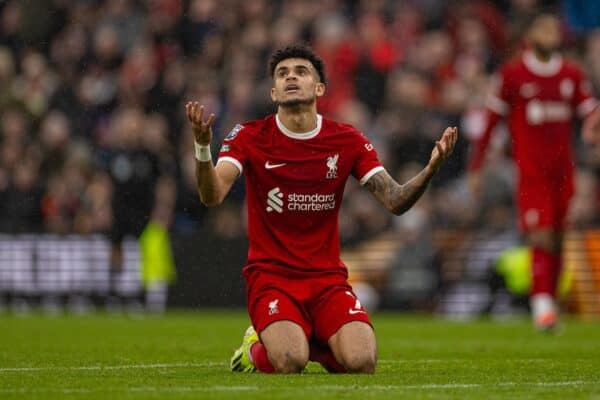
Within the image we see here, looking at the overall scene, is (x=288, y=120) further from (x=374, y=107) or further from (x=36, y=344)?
(x=374, y=107)

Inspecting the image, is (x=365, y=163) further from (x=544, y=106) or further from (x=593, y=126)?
(x=544, y=106)

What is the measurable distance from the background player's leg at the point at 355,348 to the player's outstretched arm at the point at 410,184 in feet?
2.49

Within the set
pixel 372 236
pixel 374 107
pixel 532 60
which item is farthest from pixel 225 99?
pixel 532 60

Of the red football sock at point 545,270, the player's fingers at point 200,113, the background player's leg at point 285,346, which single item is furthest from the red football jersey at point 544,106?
the player's fingers at point 200,113

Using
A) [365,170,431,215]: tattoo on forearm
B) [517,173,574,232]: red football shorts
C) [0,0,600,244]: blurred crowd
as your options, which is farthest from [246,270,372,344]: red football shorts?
[0,0,600,244]: blurred crowd

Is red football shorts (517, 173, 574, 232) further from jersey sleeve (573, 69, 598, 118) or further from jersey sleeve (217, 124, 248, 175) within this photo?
jersey sleeve (217, 124, 248, 175)

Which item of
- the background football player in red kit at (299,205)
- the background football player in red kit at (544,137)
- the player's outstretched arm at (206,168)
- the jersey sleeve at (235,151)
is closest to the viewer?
the player's outstretched arm at (206,168)

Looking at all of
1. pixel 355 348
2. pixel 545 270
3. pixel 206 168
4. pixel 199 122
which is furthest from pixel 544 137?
pixel 199 122

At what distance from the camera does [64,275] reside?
67.8ft

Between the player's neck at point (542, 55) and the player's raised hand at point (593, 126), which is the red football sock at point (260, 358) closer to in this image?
the player's raised hand at point (593, 126)

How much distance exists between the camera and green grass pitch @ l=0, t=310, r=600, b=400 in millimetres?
A: 7344

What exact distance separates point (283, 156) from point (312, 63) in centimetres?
61

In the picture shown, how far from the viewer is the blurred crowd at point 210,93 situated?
20.4m

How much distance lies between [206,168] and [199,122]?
0.37 m
